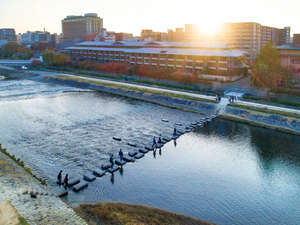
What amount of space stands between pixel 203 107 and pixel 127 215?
28.5 m

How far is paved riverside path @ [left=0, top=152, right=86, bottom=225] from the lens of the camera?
16.4m

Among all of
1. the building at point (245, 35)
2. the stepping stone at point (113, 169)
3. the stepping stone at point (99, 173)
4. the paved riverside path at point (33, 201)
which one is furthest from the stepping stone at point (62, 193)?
the building at point (245, 35)

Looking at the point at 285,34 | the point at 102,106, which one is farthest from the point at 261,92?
the point at 285,34

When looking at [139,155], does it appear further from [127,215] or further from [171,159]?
[127,215]

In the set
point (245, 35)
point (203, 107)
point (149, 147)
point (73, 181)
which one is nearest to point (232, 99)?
point (203, 107)

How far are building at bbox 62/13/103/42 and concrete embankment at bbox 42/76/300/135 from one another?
132 meters

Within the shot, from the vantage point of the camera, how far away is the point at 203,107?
43219 mm

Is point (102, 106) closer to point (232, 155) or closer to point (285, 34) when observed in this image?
point (232, 155)

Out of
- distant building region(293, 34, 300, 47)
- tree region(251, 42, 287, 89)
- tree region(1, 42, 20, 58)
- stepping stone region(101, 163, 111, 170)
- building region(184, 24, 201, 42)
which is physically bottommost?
stepping stone region(101, 163, 111, 170)

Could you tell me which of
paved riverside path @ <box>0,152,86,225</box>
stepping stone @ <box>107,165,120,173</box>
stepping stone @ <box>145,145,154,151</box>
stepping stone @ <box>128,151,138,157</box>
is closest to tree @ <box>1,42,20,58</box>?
stepping stone @ <box>145,145,154,151</box>

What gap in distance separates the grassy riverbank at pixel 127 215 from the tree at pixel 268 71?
34.8 meters

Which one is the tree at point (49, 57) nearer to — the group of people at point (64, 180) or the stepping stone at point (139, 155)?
the stepping stone at point (139, 155)

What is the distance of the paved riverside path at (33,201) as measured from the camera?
53.9ft

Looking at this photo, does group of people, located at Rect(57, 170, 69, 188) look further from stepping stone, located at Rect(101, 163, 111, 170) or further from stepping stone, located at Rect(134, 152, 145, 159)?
stepping stone, located at Rect(134, 152, 145, 159)
